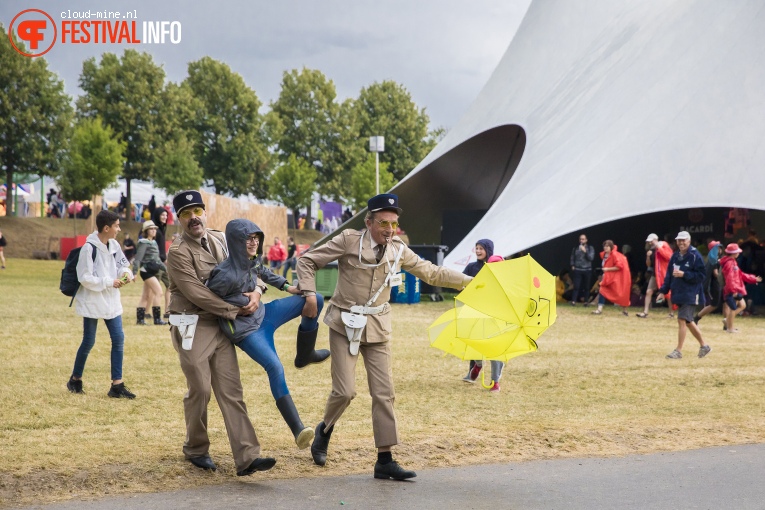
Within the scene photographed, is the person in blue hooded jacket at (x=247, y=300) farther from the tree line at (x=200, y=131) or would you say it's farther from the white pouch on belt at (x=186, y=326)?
the tree line at (x=200, y=131)

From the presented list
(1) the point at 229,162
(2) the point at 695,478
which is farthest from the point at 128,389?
(1) the point at 229,162

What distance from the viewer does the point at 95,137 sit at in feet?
142

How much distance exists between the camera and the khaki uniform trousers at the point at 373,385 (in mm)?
6012

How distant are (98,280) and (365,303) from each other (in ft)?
10.9

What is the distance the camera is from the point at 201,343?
602 centimetres

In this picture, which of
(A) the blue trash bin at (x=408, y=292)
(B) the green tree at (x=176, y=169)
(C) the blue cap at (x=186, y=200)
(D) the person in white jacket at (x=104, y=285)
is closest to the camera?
(C) the blue cap at (x=186, y=200)

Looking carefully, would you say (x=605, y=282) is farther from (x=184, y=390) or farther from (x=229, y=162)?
(x=229, y=162)

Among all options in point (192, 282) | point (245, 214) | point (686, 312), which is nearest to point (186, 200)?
point (192, 282)

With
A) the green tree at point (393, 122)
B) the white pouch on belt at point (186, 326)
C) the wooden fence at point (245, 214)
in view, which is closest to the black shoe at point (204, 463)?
the white pouch on belt at point (186, 326)

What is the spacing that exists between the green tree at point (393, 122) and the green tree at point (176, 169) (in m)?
17.3

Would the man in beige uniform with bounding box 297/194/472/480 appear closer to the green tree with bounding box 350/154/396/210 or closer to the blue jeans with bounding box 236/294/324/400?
the blue jeans with bounding box 236/294/324/400

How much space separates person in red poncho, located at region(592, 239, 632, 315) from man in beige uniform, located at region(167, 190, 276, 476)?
1515 centimetres

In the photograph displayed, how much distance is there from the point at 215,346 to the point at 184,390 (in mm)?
3278

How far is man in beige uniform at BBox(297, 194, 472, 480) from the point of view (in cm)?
613
